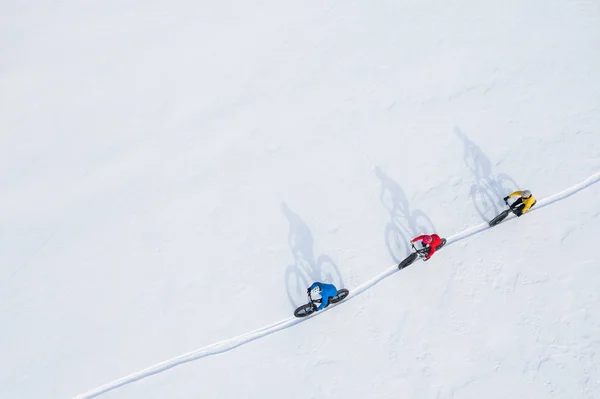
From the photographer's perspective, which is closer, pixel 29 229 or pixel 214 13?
pixel 29 229

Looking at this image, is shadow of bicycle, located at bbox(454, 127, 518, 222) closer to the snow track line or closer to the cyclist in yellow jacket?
the cyclist in yellow jacket

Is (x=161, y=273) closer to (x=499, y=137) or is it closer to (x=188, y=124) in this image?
(x=188, y=124)

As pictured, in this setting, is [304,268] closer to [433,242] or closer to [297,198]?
[297,198]

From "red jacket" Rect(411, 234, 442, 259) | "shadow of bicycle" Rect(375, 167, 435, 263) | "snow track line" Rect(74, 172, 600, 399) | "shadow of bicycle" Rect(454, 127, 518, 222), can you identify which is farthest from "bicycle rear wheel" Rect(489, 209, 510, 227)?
"red jacket" Rect(411, 234, 442, 259)

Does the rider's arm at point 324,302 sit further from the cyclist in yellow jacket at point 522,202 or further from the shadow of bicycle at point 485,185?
the cyclist in yellow jacket at point 522,202

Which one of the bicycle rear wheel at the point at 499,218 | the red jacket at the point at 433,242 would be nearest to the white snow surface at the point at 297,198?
the bicycle rear wheel at the point at 499,218

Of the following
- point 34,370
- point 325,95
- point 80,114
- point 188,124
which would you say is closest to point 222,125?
point 188,124

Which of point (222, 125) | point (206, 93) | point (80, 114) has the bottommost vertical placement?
point (222, 125)

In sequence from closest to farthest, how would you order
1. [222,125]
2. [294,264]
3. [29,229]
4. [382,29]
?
[294,264]
[29,229]
[222,125]
[382,29]
